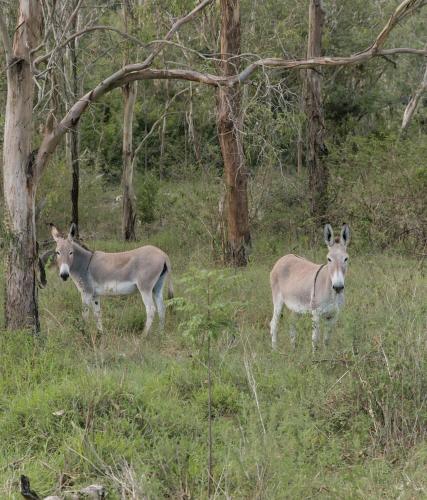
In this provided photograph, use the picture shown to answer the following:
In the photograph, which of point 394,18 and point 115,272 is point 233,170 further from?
point 394,18

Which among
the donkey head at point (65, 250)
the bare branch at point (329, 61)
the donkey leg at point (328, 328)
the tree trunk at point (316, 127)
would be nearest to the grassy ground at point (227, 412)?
the donkey leg at point (328, 328)

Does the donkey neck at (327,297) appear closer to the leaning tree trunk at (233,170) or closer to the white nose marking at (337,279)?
the white nose marking at (337,279)

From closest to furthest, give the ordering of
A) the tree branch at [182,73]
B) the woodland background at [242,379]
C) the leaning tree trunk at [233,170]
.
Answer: the woodland background at [242,379] < the tree branch at [182,73] < the leaning tree trunk at [233,170]

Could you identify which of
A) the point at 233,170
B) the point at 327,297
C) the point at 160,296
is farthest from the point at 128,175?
the point at 327,297

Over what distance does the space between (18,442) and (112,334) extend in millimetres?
3189

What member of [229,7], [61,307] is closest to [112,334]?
[61,307]

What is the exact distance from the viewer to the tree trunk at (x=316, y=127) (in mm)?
15234

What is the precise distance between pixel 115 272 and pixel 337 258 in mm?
3480

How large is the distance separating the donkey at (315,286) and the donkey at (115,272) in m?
1.75

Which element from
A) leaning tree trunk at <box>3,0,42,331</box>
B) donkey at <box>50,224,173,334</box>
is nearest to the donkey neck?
donkey at <box>50,224,173,334</box>

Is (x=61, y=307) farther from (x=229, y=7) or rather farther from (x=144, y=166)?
(x=144, y=166)

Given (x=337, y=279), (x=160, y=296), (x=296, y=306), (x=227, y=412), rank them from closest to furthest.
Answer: (x=227, y=412) < (x=337, y=279) < (x=296, y=306) < (x=160, y=296)

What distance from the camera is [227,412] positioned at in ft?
22.1

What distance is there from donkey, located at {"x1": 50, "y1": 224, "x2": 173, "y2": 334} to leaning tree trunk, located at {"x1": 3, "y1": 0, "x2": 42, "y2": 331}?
155cm
